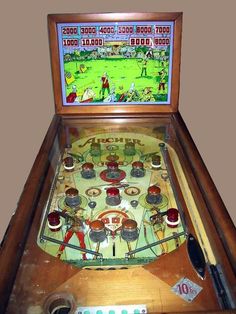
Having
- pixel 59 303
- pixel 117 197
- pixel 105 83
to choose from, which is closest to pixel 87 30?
pixel 105 83

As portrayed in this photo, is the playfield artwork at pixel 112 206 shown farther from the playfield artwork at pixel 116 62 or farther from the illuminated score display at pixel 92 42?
the illuminated score display at pixel 92 42

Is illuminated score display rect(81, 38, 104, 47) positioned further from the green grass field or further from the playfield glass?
the playfield glass

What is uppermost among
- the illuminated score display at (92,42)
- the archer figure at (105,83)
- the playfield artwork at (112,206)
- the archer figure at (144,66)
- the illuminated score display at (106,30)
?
the illuminated score display at (106,30)

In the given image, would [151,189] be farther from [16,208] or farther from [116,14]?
[116,14]

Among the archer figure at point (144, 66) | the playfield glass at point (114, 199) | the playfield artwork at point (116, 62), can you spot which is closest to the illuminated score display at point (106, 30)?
the playfield artwork at point (116, 62)

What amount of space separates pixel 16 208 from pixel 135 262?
513mm

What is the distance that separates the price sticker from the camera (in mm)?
1201

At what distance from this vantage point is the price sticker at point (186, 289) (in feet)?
3.94

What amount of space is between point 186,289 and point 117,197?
0.59 meters

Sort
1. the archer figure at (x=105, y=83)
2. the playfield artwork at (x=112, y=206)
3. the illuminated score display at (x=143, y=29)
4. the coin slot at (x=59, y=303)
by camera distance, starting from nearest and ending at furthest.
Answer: the coin slot at (x=59, y=303), the playfield artwork at (x=112, y=206), the illuminated score display at (x=143, y=29), the archer figure at (x=105, y=83)

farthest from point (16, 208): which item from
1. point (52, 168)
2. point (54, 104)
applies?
point (54, 104)

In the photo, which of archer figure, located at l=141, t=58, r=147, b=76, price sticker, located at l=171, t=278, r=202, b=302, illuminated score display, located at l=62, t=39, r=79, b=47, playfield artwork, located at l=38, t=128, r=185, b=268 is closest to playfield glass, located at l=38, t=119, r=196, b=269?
playfield artwork, located at l=38, t=128, r=185, b=268

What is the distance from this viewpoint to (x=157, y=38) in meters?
2.26

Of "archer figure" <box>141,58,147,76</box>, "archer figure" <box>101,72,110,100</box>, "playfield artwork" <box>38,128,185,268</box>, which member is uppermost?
"archer figure" <box>141,58,147,76</box>
